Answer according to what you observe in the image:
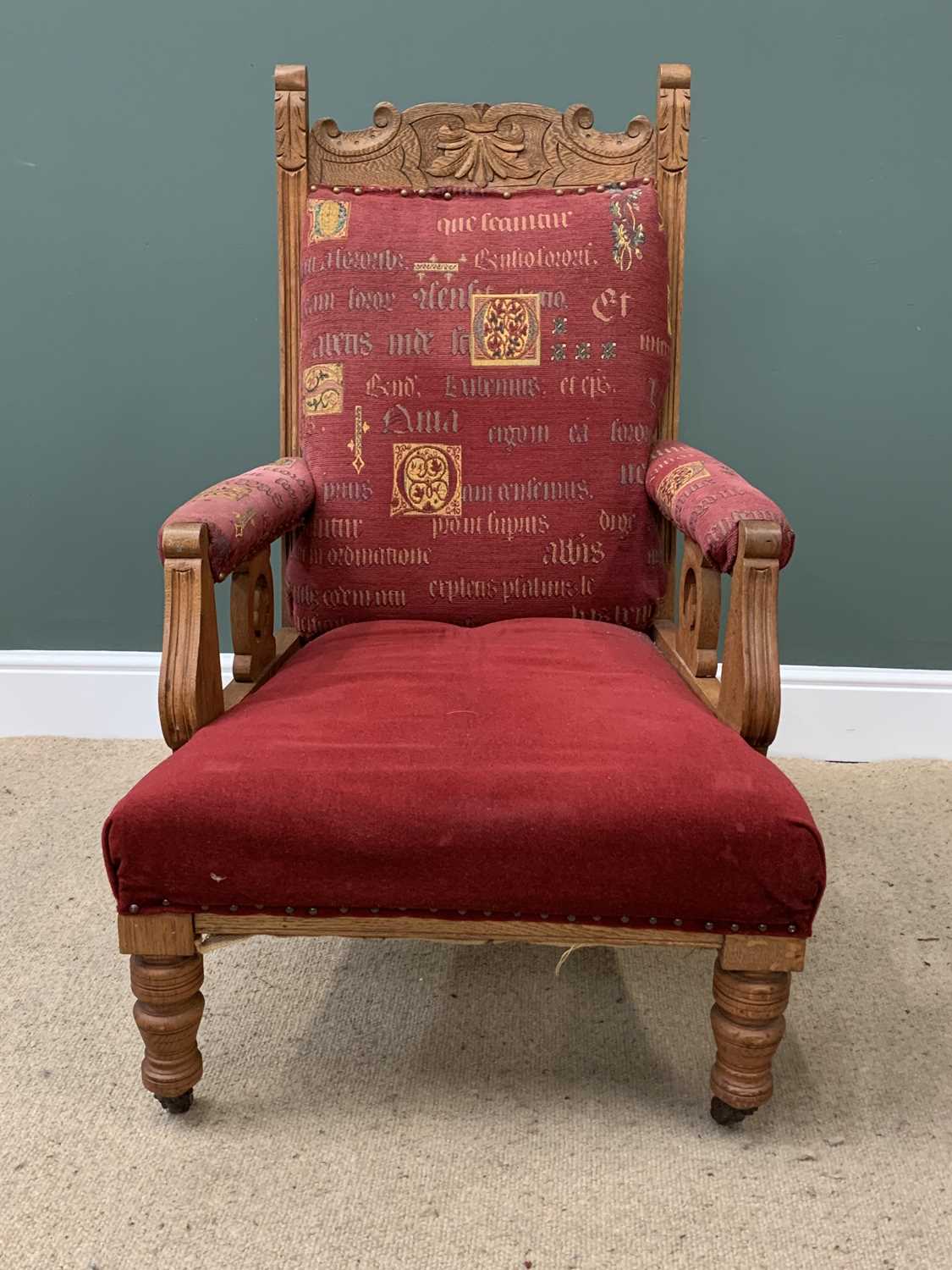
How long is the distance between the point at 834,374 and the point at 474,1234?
158 centimetres

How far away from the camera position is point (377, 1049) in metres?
1.32

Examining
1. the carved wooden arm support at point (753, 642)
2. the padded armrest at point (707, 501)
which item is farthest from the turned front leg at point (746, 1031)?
the padded armrest at point (707, 501)

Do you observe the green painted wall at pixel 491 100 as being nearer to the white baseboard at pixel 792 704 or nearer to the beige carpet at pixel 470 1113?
the white baseboard at pixel 792 704

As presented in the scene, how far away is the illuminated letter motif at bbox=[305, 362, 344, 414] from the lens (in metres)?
1.53

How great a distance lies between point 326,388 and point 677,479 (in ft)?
1.66

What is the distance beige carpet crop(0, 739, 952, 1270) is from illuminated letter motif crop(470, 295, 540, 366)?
82 centimetres

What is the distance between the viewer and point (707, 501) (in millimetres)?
1257

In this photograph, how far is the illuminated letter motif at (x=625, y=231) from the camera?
152cm

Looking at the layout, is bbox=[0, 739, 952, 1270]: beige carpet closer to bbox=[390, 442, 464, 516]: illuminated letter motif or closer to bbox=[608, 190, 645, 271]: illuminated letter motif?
bbox=[390, 442, 464, 516]: illuminated letter motif

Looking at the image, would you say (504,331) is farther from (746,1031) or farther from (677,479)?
(746,1031)

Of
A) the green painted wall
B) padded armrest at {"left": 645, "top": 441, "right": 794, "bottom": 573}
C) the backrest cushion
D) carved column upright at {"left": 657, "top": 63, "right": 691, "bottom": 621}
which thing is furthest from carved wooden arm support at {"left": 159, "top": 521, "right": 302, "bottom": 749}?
the green painted wall

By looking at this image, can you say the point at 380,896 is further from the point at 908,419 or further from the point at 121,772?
the point at 908,419

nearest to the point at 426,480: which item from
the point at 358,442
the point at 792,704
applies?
the point at 358,442

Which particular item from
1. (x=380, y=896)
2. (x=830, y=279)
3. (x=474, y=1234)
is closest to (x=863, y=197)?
(x=830, y=279)
